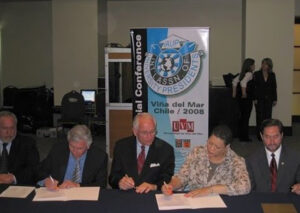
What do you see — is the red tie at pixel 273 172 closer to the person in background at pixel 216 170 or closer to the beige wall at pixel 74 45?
the person in background at pixel 216 170

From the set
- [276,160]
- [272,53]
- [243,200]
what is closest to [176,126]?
[276,160]

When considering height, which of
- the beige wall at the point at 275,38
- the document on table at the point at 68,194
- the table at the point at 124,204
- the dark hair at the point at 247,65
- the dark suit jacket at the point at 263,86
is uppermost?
the beige wall at the point at 275,38

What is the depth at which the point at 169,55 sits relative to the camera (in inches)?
209

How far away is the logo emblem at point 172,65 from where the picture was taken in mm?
5289

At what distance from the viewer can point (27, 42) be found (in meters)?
11.0

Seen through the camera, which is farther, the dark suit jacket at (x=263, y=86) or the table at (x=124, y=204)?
the dark suit jacket at (x=263, y=86)

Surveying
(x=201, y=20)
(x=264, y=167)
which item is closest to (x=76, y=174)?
(x=264, y=167)

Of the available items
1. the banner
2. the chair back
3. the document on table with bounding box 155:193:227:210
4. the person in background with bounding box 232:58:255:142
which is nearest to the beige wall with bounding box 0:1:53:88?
the chair back

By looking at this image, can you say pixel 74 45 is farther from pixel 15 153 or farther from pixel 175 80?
pixel 15 153

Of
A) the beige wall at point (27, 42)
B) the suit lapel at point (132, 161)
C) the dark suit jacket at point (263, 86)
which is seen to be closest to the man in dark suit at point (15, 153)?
the suit lapel at point (132, 161)

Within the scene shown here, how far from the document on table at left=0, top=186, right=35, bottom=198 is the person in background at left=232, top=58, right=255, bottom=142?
5.95 metres

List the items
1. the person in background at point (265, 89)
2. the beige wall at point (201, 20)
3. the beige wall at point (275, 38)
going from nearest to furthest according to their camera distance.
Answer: the person in background at point (265, 89)
the beige wall at point (275, 38)
the beige wall at point (201, 20)

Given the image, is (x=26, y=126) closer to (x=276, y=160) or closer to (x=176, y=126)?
(x=176, y=126)

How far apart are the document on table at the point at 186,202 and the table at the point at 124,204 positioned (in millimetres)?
41
